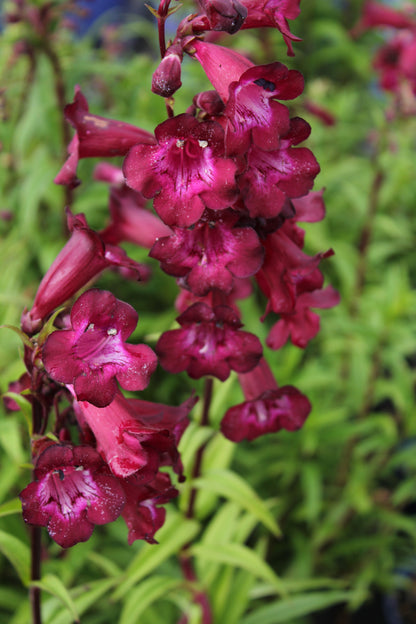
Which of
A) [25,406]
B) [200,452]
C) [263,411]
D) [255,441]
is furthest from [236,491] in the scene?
[255,441]

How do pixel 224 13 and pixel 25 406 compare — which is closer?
pixel 224 13

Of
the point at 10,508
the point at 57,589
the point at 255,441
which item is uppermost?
the point at 10,508

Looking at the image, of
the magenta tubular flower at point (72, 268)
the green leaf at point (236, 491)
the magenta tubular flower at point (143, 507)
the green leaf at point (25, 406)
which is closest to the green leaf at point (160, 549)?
the green leaf at point (236, 491)

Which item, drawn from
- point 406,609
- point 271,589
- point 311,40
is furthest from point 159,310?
point 311,40

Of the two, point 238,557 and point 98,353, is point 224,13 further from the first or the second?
point 238,557

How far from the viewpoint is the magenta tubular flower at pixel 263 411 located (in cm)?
94

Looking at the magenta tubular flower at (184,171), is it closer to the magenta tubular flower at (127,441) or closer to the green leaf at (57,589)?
the magenta tubular flower at (127,441)

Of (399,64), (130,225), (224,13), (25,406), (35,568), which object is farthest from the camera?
(399,64)

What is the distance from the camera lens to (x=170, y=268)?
2.57 feet

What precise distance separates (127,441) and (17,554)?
15.2 inches

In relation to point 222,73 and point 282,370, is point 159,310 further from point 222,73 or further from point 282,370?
point 222,73

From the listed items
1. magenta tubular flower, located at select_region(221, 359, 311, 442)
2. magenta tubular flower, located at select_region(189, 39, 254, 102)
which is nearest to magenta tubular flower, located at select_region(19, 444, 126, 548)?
magenta tubular flower, located at select_region(221, 359, 311, 442)

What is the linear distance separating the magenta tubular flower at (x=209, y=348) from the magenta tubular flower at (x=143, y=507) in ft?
0.53

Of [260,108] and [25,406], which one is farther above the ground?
[260,108]
